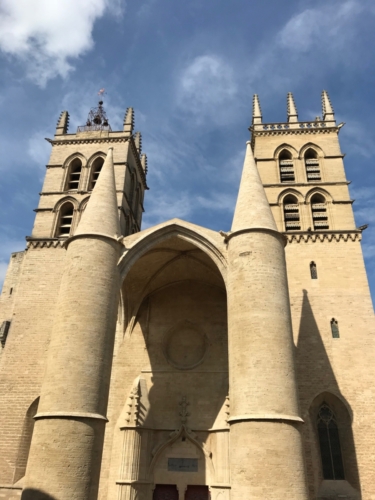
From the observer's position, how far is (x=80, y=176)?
17.5 metres

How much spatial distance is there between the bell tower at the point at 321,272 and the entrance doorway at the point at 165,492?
384 cm

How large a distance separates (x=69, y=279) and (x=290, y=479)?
671 centimetres

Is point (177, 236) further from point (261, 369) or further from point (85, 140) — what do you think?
point (85, 140)

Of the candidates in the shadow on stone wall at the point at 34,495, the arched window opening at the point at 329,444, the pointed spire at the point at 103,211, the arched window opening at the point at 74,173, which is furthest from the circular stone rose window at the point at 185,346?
the arched window opening at the point at 74,173

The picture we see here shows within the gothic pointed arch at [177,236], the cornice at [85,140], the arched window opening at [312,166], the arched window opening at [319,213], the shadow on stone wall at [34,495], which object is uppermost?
the cornice at [85,140]

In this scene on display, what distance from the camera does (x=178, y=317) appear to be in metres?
14.8

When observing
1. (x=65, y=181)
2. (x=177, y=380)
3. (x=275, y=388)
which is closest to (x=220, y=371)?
(x=177, y=380)

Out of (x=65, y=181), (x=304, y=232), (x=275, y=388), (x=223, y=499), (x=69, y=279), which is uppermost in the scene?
(x=65, y=181)

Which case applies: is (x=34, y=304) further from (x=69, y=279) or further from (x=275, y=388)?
(x=275, y=388)

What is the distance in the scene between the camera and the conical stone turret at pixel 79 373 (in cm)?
877

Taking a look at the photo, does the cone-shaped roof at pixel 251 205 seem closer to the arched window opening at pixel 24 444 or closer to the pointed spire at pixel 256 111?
the pointed spire at pixel 256 111

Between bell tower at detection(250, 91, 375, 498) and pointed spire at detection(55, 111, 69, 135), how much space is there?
322 inches

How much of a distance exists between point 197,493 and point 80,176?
11.9 meters

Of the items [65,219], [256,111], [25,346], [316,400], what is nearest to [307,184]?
[256,111]
